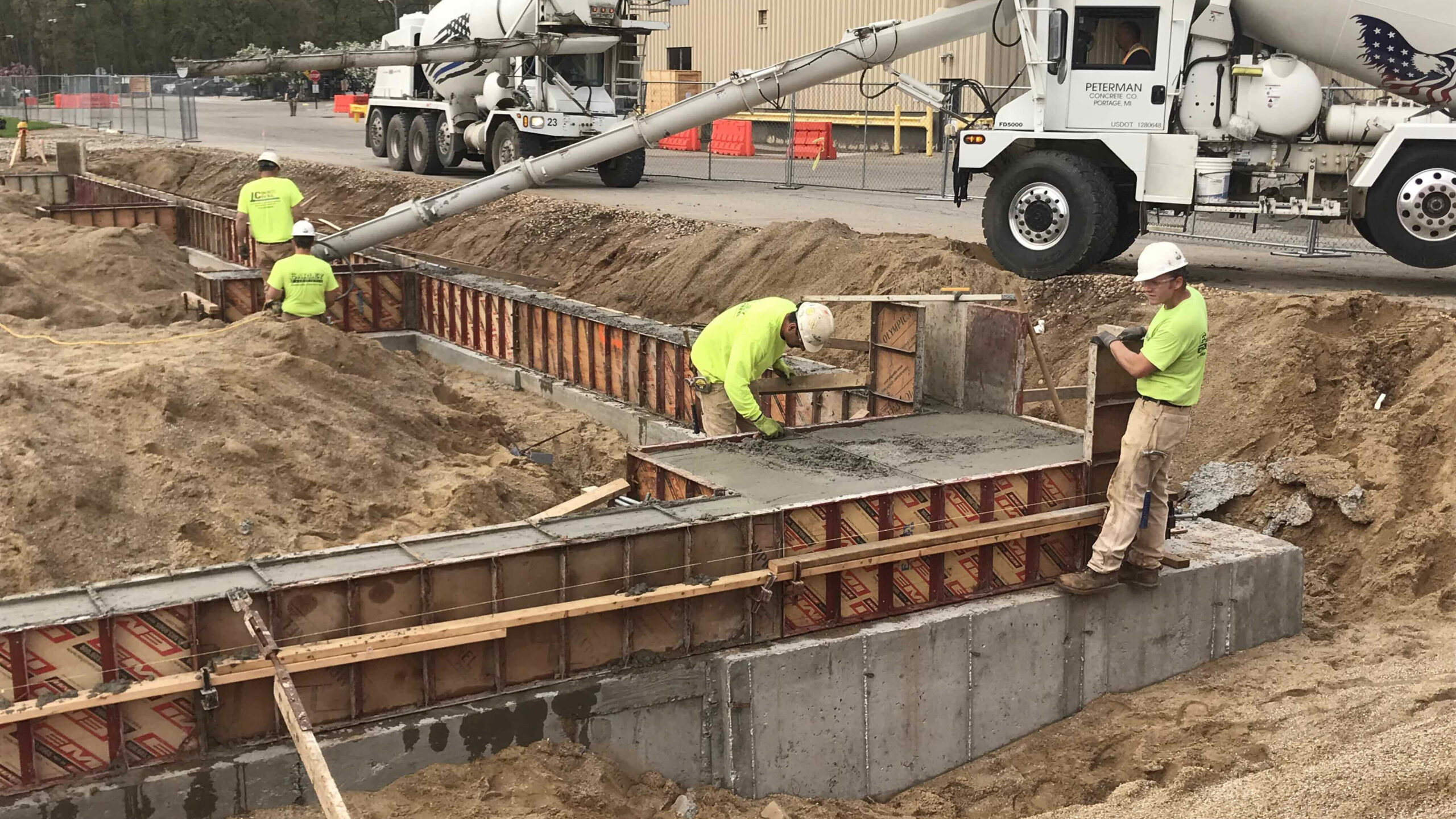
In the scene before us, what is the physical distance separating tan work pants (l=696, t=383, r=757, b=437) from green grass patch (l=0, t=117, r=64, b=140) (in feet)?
138

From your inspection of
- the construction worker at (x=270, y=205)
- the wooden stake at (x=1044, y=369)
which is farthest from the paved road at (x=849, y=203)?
the construction worker at (x=270, y=205)

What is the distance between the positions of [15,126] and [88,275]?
3796cm

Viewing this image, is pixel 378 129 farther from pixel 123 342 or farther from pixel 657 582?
pixel 657 582

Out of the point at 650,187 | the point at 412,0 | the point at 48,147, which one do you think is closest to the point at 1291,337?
the point at 650,187

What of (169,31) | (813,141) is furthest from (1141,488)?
(169,31)

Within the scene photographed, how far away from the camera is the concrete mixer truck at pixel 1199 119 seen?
13836 millimetres

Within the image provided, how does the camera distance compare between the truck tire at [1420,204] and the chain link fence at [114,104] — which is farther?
the chain link fence at [114,104]

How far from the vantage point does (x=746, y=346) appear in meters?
9.81

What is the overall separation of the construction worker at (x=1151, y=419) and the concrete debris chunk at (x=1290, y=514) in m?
2.45

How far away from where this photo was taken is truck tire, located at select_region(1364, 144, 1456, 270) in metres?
13.7

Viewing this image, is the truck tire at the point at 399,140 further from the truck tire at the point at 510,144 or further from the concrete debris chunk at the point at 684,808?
the concrete debris chunk at the point at 684,808

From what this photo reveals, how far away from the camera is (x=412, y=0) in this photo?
307 feet

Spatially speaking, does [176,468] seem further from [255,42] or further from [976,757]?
[255,42]

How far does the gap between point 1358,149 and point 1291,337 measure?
3.02 m
